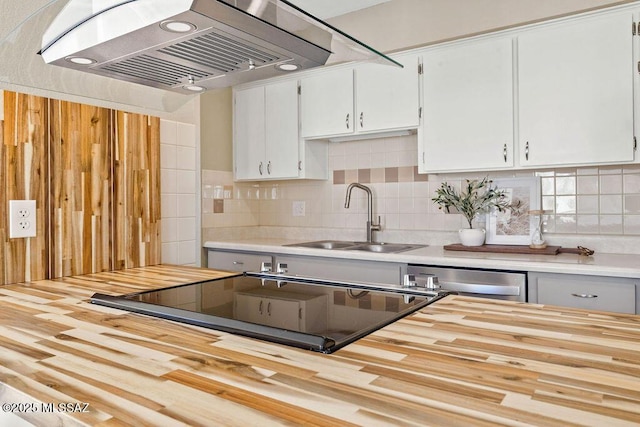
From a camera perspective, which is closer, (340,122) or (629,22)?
(629,22)

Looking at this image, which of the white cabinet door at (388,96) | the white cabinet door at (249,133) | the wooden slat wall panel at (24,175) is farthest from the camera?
the white cabinet door at (249,133)

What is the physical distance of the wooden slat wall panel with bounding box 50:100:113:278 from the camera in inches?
74.0

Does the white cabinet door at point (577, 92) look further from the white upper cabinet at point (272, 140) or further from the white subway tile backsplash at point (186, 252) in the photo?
the white subway tile backsplash at point (186, 252)

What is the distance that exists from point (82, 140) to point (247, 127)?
1.69 m

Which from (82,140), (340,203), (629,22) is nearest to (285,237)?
(340,203)

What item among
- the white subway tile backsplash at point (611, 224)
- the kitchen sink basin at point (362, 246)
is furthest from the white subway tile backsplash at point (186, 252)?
the white subway tile backsplash at point (611, 224)

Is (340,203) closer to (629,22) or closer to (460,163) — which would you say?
(460,163)

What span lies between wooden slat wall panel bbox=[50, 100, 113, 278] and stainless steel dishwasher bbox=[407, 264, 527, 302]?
1.52m

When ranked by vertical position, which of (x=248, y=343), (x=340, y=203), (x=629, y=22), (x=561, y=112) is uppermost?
(x=629, y=22)

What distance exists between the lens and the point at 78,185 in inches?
76.5

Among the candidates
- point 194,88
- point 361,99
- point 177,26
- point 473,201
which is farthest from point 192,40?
point 473,201

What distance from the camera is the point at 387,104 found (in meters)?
2.89

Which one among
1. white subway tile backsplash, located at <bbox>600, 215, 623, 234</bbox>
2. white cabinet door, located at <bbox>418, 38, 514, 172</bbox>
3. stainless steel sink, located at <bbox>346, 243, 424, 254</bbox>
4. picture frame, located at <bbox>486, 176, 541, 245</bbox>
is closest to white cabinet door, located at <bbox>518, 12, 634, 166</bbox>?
white cabinet door, located at <bbox>418, 38, 514, 172</bbox>

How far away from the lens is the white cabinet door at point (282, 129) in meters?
3.32
